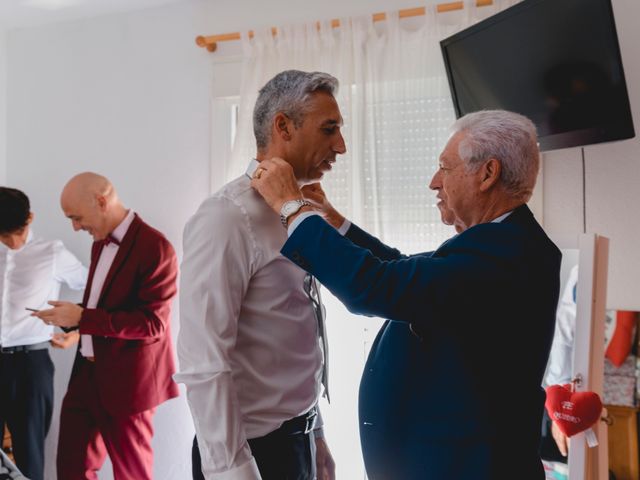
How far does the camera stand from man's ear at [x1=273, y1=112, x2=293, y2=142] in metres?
1.30

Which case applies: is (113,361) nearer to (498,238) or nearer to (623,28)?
(498,238)

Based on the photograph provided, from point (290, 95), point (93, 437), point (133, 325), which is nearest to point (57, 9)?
point (133, 325)

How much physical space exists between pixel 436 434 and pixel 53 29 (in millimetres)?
3178

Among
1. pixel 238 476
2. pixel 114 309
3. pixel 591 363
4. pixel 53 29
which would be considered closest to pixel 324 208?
pixel 238 476

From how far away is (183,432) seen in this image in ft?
9.28

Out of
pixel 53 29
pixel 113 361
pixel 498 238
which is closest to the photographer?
pixel 498 238

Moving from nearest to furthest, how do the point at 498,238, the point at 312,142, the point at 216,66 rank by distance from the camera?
1. the point at 498,238
2. the point at 312,142
3. the point at 216,66

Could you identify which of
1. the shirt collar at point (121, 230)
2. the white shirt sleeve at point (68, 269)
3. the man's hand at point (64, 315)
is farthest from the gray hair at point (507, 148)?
the white shirt sleeve at point (68, 269)

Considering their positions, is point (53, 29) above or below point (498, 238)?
above

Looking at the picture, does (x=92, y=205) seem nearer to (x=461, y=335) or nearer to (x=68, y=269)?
(x=68, y=269)

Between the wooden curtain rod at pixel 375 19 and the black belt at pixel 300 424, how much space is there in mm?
1707

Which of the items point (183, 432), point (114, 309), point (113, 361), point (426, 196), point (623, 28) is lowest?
point (183, 432)

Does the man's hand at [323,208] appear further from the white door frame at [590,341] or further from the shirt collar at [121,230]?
the shirt collar at [121,230]

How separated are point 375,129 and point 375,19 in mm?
480
